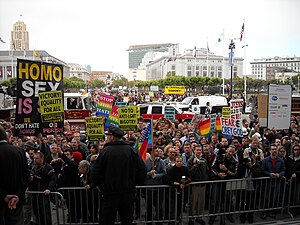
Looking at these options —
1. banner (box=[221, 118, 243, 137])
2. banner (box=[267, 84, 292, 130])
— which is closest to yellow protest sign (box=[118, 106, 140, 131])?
banner (box=[221, 118, 243, 137])

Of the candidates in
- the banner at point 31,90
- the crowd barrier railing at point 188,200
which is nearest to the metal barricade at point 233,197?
the crowd barrier railing at point 188,200

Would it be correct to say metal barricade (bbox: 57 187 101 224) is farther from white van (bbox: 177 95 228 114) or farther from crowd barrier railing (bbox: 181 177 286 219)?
white van (bbox: 177 95 228 114)

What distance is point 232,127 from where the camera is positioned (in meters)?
10.7

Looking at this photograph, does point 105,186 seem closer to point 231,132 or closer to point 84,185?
point 84,185

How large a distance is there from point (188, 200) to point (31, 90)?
4.15 m

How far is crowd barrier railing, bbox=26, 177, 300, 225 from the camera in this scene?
6395 millimetres

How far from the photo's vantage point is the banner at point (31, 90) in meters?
7.82

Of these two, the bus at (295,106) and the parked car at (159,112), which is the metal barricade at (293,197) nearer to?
the parked car at (159,112)

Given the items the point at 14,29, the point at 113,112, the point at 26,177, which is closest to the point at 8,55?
the point at 14,29

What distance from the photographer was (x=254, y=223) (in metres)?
6.96

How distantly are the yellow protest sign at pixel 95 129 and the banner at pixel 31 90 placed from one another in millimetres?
1036

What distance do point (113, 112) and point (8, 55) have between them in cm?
9856

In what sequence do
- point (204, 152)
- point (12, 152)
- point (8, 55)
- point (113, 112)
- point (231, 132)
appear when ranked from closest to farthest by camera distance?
1. point (12, 152)
2. point (204, 152)
3. point (231, 132)
4. point (113, 112)
5. point (8, 55)

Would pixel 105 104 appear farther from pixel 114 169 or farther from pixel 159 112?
pixel 159 112
